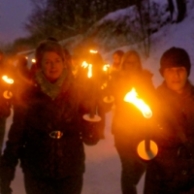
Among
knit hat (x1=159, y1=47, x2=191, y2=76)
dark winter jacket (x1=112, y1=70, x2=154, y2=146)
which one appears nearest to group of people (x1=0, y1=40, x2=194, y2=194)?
knit hat (x1=159, y1=47, x2=191, y2=76)

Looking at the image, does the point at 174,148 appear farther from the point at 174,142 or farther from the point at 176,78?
the point at 176,78

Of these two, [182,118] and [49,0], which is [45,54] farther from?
[49,0]

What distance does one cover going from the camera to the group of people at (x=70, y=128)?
10.7ft

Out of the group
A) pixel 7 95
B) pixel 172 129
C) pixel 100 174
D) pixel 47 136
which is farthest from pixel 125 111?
pixel 100 174

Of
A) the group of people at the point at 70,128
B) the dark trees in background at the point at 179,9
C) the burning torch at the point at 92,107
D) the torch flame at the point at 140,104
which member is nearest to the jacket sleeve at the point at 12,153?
the group of people at the point at 70,128

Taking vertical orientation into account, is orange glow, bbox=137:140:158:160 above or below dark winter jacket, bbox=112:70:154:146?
below

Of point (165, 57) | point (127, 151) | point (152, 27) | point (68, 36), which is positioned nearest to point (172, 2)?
point (152, 27)

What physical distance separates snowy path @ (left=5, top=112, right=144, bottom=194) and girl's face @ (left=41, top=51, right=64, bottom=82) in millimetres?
3000

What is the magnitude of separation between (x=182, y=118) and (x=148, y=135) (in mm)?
637

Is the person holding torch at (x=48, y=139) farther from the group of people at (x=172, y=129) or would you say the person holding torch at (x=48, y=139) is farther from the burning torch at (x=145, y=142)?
the burning torch at (x=145, y=142)

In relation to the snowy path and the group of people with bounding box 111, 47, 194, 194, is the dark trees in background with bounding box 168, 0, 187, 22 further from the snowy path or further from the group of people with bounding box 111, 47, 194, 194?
the group of people with bounding box 111, 47, 194, 194

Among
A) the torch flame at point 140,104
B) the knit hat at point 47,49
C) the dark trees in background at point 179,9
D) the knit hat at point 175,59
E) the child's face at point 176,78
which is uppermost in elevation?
the dark trees in background at point 179,9

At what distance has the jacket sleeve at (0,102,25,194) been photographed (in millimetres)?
3484

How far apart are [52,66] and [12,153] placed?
72cm
